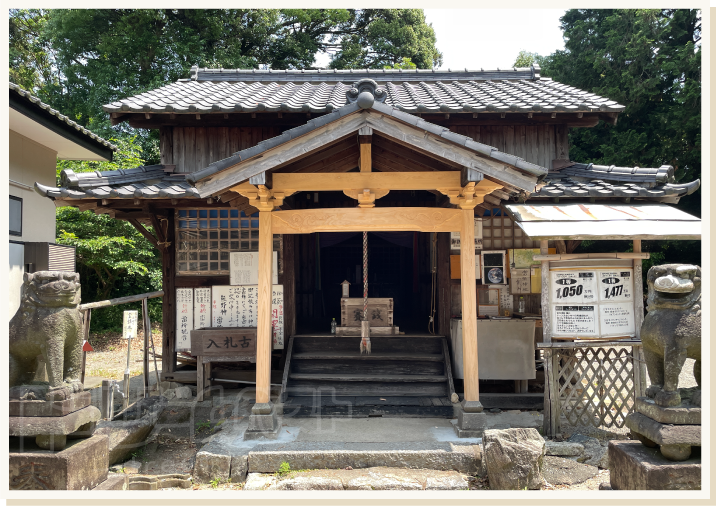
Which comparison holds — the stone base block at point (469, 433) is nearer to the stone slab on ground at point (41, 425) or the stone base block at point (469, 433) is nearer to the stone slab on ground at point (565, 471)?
the stone slab on ground at point (565, 471)

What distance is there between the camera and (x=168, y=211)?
8.72m

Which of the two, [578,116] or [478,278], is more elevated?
[578,116]

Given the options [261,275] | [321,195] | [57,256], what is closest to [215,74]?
[321,195]

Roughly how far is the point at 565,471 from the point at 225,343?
5.68m

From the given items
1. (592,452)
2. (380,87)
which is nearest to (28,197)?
(380,87)

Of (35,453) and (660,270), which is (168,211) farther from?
(660,270)

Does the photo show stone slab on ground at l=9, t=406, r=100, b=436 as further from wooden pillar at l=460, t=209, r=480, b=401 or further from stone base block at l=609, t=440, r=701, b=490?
stone base block at l=609, t=440, r=701, b=490

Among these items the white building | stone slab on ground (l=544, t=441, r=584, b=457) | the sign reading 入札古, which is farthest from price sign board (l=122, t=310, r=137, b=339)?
the sign reading 入札古

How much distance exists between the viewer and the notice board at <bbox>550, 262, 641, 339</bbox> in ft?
21.4

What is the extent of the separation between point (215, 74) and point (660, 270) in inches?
429

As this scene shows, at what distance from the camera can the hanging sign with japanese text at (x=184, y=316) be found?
8719mm

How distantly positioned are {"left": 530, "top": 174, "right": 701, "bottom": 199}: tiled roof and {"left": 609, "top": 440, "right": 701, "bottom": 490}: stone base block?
419 cm

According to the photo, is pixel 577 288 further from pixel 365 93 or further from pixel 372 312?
pixel 365 93

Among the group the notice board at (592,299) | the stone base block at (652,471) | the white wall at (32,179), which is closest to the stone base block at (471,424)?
the notice board at (592,299)
